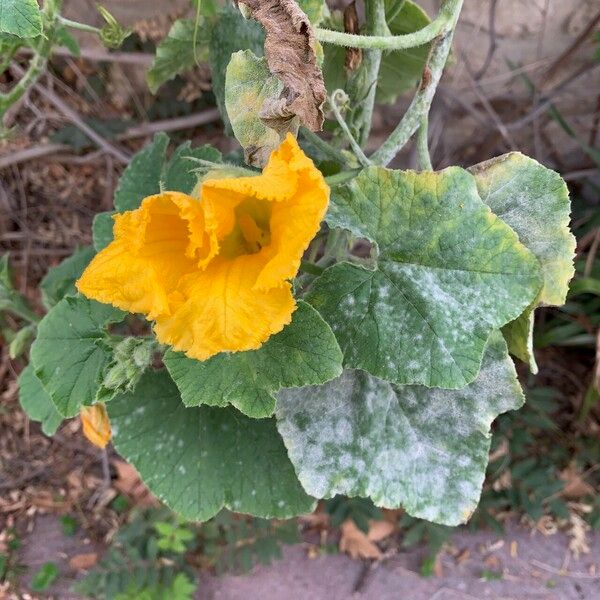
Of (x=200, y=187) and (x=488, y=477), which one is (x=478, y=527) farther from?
(x=200, y=187)

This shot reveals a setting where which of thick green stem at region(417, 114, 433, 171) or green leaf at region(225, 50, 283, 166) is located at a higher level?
green leaf at region(225, 50, 283, 166)

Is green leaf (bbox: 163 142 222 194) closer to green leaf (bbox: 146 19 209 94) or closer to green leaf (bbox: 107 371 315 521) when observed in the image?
green leaf (bbox: 146 19 209 94)

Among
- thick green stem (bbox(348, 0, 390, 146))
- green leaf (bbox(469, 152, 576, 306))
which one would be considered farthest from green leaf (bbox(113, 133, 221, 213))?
green leaf (bbox(469, 152, 576, 306))

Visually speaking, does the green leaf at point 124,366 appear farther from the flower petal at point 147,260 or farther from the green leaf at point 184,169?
the green leaf at point 184,169

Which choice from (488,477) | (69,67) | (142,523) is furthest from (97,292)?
(69,67)

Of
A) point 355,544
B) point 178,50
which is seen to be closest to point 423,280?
point 178,50
